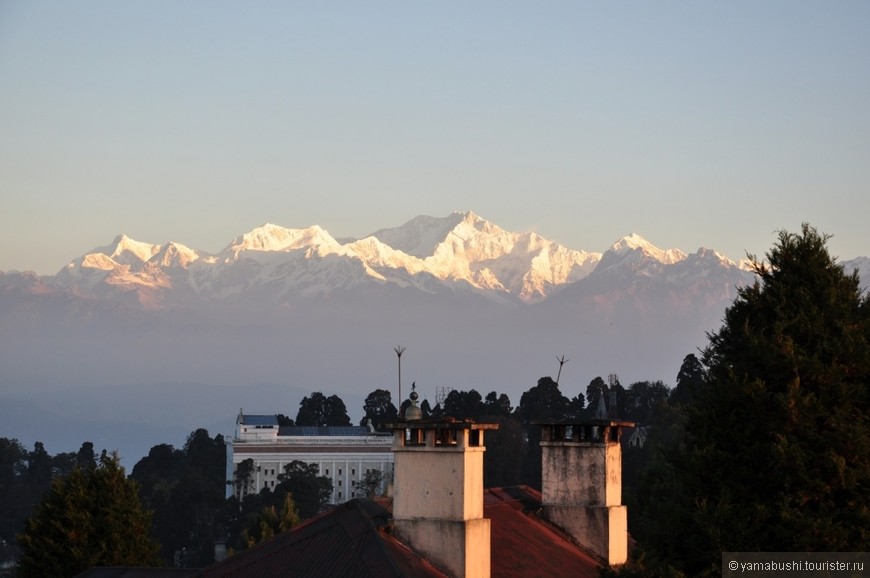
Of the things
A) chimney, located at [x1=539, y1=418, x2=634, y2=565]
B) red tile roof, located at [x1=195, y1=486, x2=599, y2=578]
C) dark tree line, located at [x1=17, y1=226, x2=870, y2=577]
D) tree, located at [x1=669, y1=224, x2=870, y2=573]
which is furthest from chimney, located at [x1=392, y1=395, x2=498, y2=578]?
chimney, located at [x1=539, y1=418, x2=634, y2=565]

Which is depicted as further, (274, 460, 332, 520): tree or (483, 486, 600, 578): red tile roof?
(274, 460, 332, 520): tree

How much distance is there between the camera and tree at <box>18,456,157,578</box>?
57.3 m

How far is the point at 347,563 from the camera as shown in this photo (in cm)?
3450

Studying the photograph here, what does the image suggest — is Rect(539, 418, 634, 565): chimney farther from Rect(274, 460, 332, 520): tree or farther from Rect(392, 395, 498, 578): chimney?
Rect(274, 460, 332, 520): tree

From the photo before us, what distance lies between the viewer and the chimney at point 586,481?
139 feet

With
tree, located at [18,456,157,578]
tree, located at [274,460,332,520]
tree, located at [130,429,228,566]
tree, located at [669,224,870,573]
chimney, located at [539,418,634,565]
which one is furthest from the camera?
tree, located at [274,460,332,520]

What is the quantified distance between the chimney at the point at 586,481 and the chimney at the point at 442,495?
6.71 metres

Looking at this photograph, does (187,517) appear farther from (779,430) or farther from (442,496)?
(779,430)

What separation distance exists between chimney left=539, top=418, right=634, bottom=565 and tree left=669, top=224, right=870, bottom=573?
7.35m

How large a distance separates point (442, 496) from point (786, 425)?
7882mm

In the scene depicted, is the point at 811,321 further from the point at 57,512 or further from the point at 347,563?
the point at 57,512

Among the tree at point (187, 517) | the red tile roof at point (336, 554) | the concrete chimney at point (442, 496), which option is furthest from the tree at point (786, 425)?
the tree at point (187, 517)

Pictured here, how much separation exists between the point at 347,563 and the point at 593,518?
33.0 ft

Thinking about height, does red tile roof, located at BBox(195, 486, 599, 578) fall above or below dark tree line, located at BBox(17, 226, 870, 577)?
below
